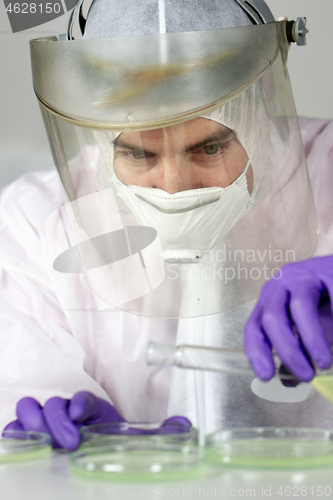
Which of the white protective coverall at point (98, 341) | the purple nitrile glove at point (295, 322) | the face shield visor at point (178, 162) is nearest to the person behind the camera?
the purple nitrile glove at point (295, 322)

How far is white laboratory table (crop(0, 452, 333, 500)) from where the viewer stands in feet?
1.45

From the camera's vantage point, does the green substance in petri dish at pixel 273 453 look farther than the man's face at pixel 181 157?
No

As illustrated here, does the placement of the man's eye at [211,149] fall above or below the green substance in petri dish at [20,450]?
above

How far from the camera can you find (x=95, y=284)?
0.87 m

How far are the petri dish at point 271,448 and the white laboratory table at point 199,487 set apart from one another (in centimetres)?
1

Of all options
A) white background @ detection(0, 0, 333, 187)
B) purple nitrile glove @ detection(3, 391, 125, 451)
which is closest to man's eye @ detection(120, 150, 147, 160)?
purple nitrile glove @ detection(3, 391, 125, 451)

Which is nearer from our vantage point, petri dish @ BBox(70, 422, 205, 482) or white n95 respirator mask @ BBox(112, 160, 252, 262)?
petri dish @ BBox(70, 422, 205, 482)

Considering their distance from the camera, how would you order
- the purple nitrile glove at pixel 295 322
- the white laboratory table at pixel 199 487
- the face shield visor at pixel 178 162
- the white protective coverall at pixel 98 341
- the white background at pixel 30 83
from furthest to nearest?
the white background at pixel 30 83 → the white protective coverall at pixel 98 341 → the face shield visor at pixel 178 162 → the purple nitrile glove at pixel 295 322 → the white laboratory table at pixel 199 487

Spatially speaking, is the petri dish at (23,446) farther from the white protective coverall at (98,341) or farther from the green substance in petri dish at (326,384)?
the green substance in petri dish at (326,384)

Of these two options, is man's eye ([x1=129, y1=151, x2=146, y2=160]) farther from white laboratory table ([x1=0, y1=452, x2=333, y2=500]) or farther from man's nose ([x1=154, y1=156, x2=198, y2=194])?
white laboratory table ([x1=0, y1=452, x2=333, y2=500])

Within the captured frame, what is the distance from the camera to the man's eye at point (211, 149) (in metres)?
0.79

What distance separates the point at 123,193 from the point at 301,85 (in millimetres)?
907

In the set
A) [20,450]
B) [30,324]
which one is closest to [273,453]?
[20,450]

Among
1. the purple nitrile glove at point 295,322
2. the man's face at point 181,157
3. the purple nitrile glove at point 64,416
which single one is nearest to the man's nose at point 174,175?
the man's face at point 181,157
